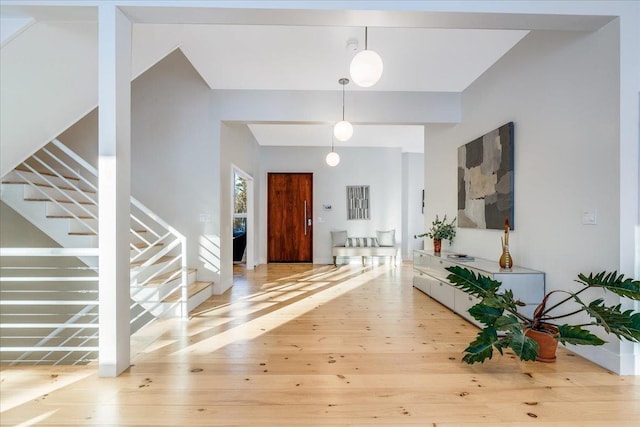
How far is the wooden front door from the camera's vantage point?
8.37 m

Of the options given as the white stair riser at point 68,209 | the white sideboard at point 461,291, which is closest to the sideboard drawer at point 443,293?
the white sideboard at point 461,291

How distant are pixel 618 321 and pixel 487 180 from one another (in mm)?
2122

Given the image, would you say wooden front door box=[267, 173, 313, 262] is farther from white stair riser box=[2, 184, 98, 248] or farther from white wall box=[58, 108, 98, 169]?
white stair riser box=[2, 184, 98, 248]

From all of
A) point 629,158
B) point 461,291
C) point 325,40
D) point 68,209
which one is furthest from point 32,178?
point 629,158

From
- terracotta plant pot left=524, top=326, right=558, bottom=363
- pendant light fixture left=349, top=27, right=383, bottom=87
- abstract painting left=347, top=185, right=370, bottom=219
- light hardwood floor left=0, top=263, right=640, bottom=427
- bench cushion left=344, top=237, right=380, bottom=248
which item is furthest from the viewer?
abstract painting left=347, top=185, right=370, bottom=219

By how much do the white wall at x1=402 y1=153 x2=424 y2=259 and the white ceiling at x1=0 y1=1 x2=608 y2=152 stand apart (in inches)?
153

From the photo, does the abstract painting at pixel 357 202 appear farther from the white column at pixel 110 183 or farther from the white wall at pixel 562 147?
the white column at pixel 110 183

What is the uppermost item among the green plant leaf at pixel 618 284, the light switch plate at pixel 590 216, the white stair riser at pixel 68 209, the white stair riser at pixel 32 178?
the white stair riser at pixel 32 178

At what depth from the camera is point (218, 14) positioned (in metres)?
2.39

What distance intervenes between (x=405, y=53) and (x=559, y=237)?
2.43 meters

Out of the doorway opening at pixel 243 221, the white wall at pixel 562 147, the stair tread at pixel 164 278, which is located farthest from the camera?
the doorway opening at pixel 243 221

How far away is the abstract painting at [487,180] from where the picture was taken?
3609 millimetres

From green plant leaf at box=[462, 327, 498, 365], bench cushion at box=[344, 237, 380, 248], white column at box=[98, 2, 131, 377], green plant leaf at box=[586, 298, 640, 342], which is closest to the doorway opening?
bench cushion at box=[344, 237, 380, 248]

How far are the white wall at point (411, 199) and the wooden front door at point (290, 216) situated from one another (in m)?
2.36
